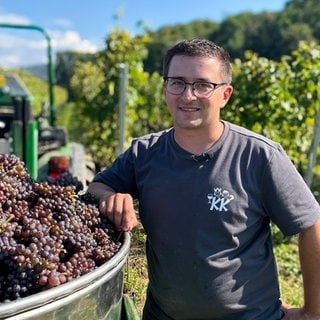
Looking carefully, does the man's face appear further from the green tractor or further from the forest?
the forest

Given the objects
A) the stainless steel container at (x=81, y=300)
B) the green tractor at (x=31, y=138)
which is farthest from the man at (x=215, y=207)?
the green tractor at (x=31, y=138)

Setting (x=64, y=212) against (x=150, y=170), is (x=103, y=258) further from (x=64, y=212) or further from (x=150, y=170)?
(x=150, y=170)

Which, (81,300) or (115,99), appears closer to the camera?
(81,300)

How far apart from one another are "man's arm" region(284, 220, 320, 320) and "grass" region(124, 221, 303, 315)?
0.62 m

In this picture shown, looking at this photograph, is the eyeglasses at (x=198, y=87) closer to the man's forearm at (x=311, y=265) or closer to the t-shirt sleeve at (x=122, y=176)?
the t-shirt sleeve at (x=122, y=176)

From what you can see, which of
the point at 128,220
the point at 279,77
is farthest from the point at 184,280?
the point at 279,77

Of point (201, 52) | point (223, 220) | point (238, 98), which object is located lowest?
point (223, 220)

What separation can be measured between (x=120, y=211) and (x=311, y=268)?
742 mm

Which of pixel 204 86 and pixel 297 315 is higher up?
pixel 204 86

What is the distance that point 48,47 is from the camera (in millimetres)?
6141

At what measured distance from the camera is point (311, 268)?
1.91 m

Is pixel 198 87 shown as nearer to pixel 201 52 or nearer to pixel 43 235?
pixel 201 52

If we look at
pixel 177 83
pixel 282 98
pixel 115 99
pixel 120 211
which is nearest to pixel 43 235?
pixel 120 211

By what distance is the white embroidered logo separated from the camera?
1.88 meters
